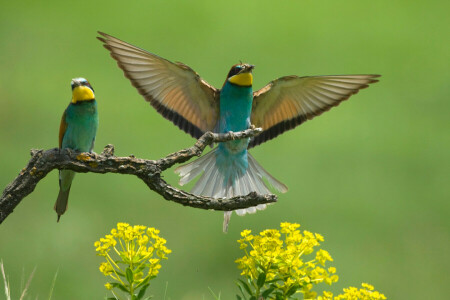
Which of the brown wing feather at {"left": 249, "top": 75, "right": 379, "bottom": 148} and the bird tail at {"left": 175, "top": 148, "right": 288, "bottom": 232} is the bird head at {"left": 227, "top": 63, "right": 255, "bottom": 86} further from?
the bird tail at {"left": 175, "top": 148, "right": 288, "bottom": 232}

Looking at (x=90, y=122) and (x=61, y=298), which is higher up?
(x=90, y=122)

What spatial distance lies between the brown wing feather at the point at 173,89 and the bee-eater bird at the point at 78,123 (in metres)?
0.19

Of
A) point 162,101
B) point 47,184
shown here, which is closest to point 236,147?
point 162,101

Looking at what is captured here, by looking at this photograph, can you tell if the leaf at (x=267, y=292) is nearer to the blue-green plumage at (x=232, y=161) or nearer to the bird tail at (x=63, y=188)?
the bird tail at (x=63, y=188)

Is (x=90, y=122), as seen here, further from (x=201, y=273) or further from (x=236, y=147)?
(x=201, y=273)

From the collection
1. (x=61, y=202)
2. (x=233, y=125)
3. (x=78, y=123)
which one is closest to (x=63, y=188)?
(x=61, y=202)

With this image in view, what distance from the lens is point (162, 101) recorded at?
9.58 feet

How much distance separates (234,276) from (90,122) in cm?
180


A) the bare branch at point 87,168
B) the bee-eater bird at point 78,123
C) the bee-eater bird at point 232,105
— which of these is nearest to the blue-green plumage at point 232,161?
the bee-eater bird at point 232,105

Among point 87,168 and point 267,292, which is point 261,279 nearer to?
point 267,292

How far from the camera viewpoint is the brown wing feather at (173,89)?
9.07ft

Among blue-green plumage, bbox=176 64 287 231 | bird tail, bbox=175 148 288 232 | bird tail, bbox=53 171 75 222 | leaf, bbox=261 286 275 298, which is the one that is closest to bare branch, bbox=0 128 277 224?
leaf, bbox=261 286 275 298

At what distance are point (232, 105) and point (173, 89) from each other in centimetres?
24

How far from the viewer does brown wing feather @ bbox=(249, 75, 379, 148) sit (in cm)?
299
